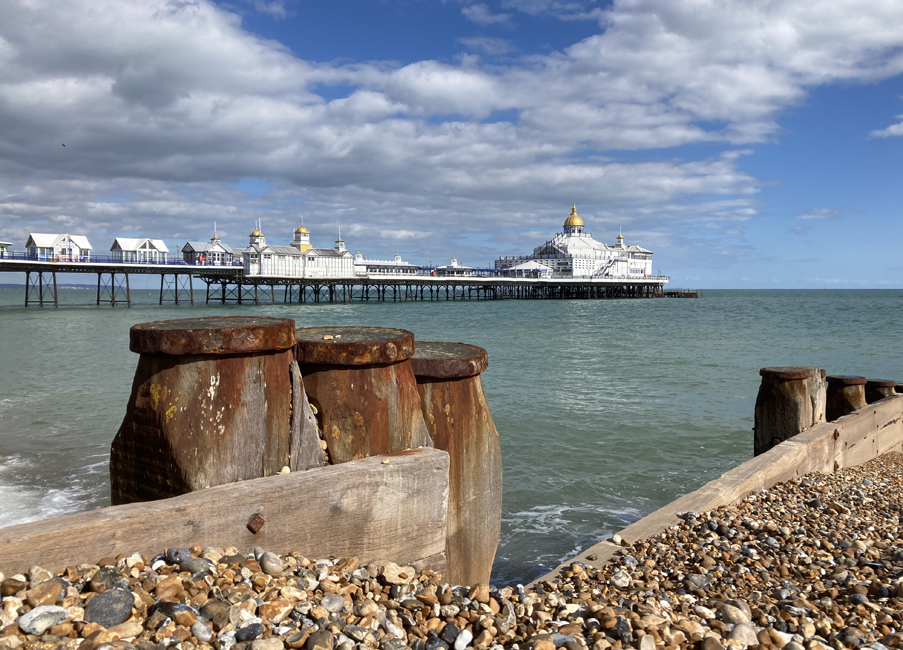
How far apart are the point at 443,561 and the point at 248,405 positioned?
1143mm

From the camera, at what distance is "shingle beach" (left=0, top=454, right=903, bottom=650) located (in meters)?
1.64

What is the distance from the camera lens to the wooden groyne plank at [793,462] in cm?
368

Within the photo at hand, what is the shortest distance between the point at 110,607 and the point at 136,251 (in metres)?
68.5

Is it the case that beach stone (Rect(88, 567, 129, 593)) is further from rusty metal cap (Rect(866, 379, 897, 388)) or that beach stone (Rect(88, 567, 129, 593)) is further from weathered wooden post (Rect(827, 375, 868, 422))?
rusty metal cap (Rect(866, 379, 897, 388))

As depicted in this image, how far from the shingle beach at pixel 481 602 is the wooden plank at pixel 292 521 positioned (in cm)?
5

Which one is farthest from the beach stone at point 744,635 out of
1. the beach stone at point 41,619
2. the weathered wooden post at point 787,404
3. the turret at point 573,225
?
the turret at point 573,225

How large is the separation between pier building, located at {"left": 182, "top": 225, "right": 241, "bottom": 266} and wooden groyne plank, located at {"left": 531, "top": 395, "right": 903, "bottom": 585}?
2652 inches

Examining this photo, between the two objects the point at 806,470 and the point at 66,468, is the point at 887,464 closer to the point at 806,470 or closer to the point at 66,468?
the point at 806,470

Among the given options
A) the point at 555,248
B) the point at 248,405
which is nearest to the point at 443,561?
the point at 248,405

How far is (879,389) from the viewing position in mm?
8805

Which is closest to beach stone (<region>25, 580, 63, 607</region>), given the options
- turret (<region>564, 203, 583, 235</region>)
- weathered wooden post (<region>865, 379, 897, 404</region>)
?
weathered wooden post (<region>865, 379, 897, 404</region>)

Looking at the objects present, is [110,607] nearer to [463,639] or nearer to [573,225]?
[463,639]

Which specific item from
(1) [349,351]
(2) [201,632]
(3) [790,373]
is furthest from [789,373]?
(2) [201,632]

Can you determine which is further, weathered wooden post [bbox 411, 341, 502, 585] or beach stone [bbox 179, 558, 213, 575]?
weathered wooden post [bbox 411, 341, 502, 585]
